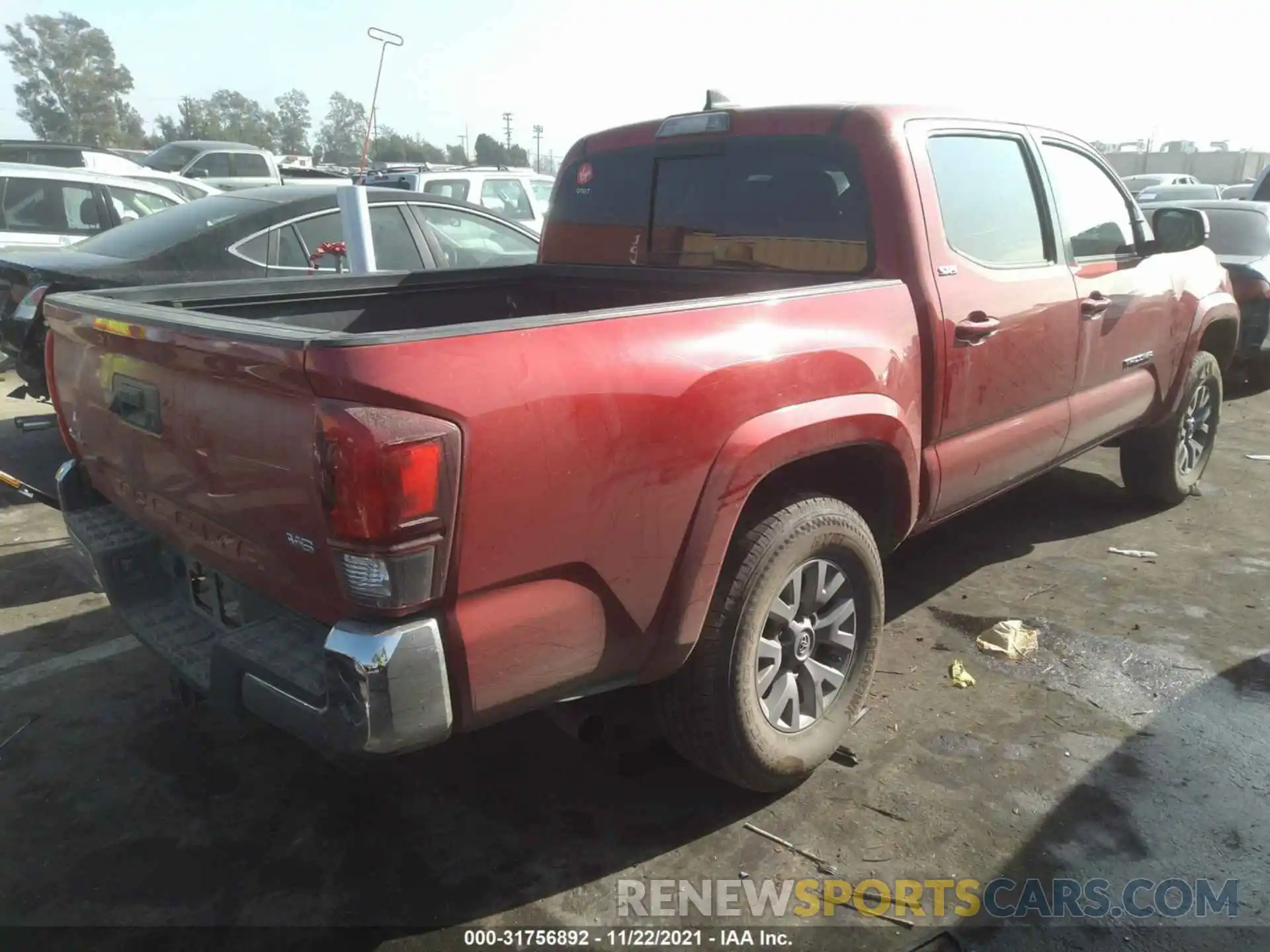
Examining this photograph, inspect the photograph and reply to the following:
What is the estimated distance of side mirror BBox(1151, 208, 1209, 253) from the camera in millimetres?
4395

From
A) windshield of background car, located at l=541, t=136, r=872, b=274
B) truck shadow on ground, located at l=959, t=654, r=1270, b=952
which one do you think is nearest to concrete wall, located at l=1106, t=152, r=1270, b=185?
windshield of background car, located at l=541, t=136, r=872, b=274

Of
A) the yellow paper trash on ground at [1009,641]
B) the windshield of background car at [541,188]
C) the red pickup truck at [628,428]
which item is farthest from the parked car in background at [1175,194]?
the yellow paper trash on ground at [1009,641]

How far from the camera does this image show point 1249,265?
25.2 ft

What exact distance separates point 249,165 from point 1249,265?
672 inches

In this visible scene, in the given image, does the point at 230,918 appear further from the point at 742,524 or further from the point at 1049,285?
the point at 1049,285

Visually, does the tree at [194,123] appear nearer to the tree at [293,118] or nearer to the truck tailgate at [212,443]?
the tree at [293,118]

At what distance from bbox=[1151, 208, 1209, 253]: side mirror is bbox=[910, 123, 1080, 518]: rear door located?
3.24 ft

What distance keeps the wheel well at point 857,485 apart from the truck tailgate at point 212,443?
4.01 feet

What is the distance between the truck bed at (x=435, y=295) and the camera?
3051mm

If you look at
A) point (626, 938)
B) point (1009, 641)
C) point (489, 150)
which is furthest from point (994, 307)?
point (489, 150)

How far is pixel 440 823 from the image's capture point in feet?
8.97

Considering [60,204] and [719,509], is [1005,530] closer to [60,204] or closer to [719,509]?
[719,509]

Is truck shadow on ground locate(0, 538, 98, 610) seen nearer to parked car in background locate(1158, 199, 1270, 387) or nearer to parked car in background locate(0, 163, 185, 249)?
parked car in background locate(0, 163, 185, 249)

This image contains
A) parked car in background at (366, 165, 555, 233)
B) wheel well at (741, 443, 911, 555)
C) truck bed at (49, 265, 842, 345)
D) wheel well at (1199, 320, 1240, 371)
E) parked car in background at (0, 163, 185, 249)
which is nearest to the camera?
wheel well at (741, 443, 911, 555)
